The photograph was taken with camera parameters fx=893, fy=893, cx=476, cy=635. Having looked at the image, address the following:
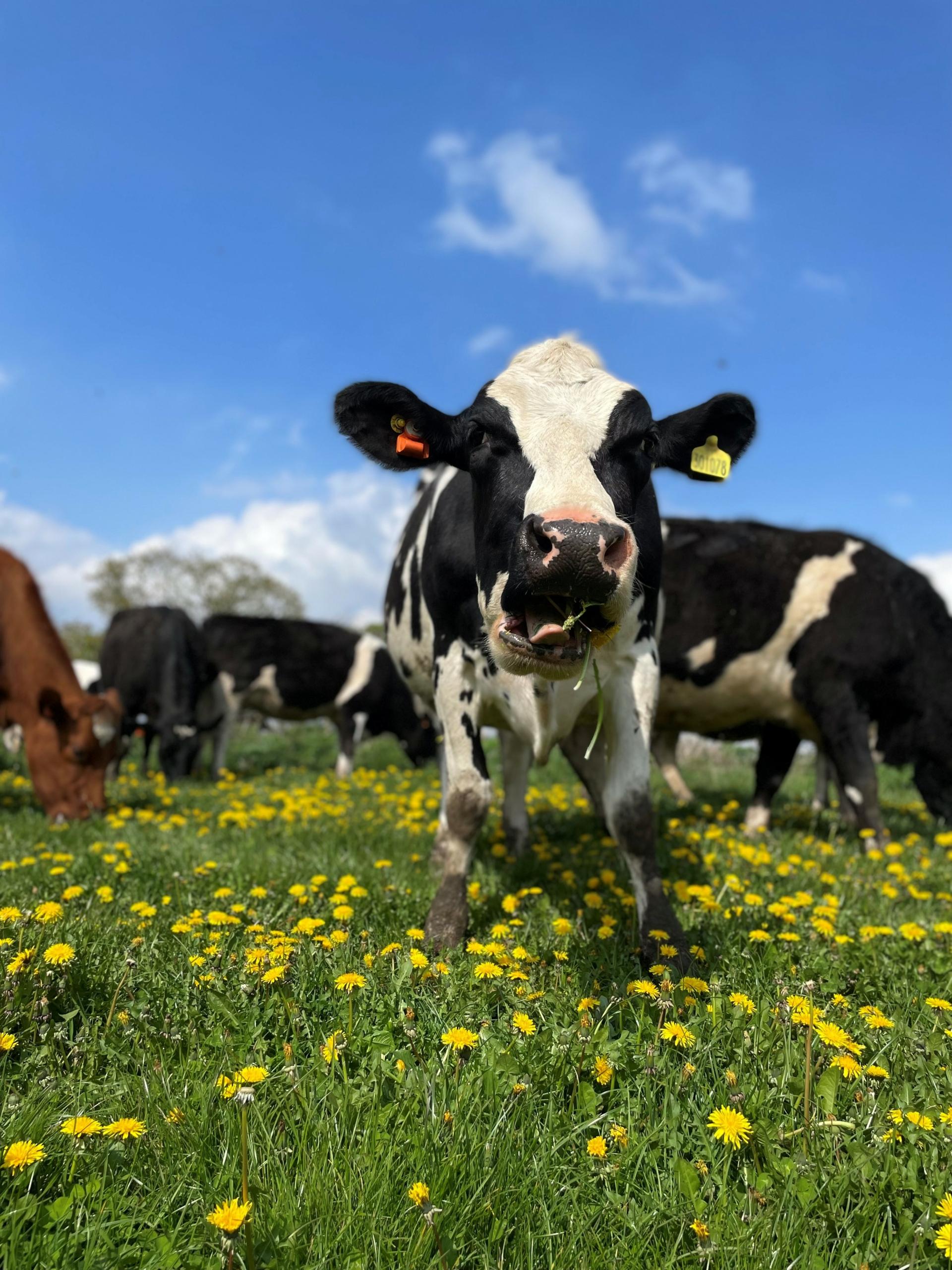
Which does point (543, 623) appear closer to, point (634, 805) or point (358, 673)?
point (634, 805)

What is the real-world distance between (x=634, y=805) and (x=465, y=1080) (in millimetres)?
1746

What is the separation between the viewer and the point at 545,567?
2.66m

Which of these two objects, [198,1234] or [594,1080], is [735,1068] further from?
[198,1234]

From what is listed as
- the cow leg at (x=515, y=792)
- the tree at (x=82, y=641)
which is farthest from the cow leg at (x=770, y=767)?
the tree at (x=82, y=641)

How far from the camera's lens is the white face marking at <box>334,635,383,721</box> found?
648 inches

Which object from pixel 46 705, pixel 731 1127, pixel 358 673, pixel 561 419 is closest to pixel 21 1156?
pixel 731 1127

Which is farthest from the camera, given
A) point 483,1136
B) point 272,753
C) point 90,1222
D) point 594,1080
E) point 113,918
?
point 272,753

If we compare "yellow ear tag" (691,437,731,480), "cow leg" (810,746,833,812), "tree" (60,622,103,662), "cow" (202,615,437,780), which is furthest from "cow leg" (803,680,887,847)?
"tree" (60,622,103,662)

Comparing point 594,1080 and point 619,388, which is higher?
point 619,388

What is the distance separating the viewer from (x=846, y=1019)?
2.84m

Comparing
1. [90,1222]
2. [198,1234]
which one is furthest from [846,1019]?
[90,1222]

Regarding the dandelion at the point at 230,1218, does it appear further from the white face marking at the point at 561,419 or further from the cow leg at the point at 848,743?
the cow leg at the point at 848,743

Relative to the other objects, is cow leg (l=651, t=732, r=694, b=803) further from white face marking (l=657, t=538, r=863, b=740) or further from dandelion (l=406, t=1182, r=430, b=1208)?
dandelion (l=406, t=1182, r=430, b=1208)

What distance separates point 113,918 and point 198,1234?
1923mm
